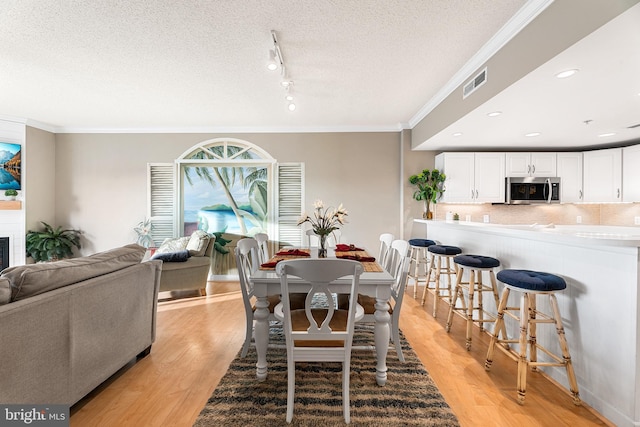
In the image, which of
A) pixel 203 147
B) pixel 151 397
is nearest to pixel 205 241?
pixel 203 147

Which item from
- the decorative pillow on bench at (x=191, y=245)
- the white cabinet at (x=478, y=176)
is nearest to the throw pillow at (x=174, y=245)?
the decorative pillow on bench at (x=191, y=245)

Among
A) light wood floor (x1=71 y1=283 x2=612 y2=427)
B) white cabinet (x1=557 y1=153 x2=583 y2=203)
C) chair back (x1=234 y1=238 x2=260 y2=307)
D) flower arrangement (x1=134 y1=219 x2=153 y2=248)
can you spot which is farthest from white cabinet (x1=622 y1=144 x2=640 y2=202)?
flower arrangement (x1=134 y1=219 x2=153 y2=248)

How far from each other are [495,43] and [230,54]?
7.59ft

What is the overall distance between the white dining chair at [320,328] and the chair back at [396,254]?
0.86 m

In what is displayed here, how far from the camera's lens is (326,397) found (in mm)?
1880

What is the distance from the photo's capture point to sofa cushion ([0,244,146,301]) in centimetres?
153

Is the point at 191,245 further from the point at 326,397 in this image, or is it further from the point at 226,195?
the point at 326,397

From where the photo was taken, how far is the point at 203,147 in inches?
199

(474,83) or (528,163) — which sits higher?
(474,83)

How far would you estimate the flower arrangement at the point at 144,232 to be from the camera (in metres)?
4.94

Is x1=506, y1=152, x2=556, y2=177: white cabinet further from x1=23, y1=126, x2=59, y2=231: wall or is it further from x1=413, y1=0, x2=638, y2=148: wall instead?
x1=23, y1=126, x2=59, y2=231: wall

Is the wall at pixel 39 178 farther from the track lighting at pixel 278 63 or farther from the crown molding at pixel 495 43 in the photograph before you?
the crown molding at pixel 495 43

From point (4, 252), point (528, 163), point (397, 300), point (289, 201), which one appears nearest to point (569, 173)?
point (528, 163)

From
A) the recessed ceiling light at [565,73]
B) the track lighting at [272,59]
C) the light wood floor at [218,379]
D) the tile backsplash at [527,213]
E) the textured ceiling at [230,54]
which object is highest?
the textured ceiling at [230,54]
